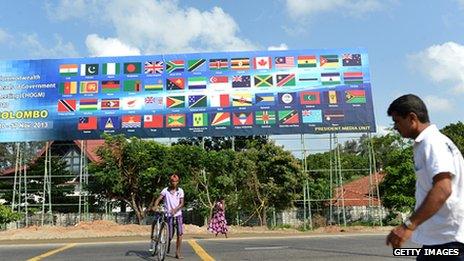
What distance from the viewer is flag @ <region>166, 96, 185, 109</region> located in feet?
89.8

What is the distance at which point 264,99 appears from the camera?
2725cm

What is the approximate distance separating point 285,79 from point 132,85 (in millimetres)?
8307

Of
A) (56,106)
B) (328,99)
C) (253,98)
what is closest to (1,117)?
(56,106)

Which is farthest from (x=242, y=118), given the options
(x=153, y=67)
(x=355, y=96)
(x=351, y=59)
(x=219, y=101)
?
(x=351, y=59)

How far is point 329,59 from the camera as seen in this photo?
91.8ft

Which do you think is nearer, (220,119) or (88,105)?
(220,119)

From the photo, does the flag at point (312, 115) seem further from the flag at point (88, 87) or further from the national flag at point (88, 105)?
the flag at point (88, 87)

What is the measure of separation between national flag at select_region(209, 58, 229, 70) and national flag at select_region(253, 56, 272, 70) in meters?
1.59

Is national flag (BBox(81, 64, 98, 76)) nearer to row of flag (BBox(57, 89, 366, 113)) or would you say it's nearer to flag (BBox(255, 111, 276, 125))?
row of flag (BBox(57, 89, 366, 113))

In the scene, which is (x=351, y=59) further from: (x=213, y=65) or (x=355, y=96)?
(x=213, y=65)

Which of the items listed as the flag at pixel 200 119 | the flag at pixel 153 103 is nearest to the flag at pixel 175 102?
the flag at pixel 153 103

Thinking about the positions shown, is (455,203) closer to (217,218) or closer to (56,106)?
(217,218)

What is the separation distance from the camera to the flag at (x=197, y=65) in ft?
92.2

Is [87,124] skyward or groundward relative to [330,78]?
groundward
